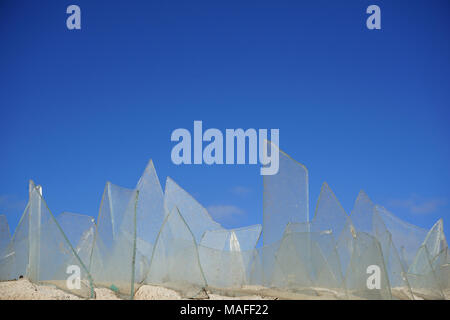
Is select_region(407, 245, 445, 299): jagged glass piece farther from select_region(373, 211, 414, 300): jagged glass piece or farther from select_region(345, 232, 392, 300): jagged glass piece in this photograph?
select_region(345, 232, 392, 300): jagged glass piece

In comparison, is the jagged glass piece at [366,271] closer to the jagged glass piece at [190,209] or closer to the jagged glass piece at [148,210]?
the jagged glass piece at [148,210]

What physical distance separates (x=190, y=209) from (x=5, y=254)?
16.7ft

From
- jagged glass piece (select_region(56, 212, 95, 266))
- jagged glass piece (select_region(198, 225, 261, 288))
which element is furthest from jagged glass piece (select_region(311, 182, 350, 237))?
jagged glass piece (select_region(56, 212, 95, 266))

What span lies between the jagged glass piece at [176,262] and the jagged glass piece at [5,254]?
3.87m

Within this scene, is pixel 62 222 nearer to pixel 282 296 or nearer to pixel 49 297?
pixel 49 297

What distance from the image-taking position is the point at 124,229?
9883mm

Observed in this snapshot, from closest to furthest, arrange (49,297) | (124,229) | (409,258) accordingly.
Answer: (49,297)
(124,229)
(409,258)

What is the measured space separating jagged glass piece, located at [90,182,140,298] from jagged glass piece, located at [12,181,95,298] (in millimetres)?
697

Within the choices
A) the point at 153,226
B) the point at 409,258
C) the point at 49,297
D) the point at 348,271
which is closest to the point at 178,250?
the point at 153,226

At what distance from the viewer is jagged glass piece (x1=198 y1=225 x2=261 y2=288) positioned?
12414 mm

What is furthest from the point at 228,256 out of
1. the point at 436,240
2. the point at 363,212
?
the point at 436,240

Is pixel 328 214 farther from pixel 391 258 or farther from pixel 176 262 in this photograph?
pixel 176 262
